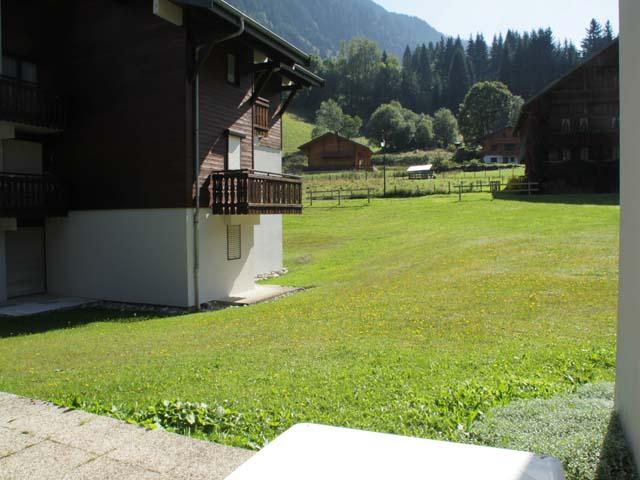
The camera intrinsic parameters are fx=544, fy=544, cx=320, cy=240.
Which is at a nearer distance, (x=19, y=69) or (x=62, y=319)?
(x=62, y=319)

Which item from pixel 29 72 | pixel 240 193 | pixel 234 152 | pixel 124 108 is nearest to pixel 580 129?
pixel 234 152

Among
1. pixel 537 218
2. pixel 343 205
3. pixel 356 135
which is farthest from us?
pixel 356 135

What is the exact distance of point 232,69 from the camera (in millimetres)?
18672

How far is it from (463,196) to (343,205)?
31.5 feet

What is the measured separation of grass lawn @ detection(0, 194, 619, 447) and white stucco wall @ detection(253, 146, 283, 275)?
72.1 inches

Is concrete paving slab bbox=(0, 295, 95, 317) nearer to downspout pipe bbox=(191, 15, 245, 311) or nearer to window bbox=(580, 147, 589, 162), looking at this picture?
downspout pipe bbox=(191, 15, 245, 311)

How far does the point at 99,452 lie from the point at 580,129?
42885 mm

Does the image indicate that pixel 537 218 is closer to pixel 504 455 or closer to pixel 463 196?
pixel 463 196

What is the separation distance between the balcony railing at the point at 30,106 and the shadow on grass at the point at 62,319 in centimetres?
602

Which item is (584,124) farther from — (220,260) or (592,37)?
(592,37)

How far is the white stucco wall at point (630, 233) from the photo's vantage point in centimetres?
381

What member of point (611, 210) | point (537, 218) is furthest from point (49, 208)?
point (611, 210)

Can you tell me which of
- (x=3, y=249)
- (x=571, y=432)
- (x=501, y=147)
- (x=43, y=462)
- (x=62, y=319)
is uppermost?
(x=501, y=147)

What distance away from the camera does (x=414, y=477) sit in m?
2.57
